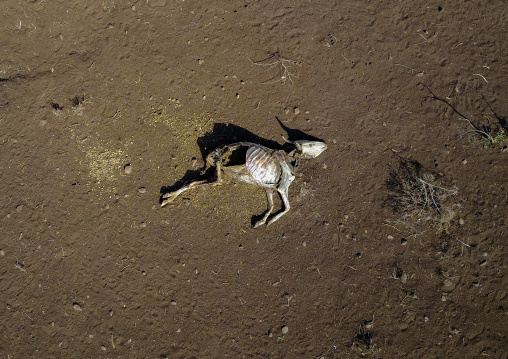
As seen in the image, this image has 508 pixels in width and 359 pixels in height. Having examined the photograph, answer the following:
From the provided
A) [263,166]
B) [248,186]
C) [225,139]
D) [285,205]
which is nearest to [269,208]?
[285,205]

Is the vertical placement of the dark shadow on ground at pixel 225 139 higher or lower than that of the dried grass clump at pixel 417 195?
higher

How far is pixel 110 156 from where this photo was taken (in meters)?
5.15

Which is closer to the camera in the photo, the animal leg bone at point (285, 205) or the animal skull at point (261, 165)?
the animal skull at point (261, 165)

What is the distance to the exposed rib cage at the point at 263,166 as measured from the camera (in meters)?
4.61

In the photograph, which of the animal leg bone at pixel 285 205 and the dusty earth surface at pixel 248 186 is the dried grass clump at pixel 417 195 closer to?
the dusty earth surface at pixel 248 186

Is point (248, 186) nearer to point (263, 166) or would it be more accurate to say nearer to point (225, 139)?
point (263, 166)

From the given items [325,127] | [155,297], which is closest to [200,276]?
[155,297]

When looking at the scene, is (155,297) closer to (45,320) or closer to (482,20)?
(45,320)

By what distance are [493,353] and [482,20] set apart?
5299 mm

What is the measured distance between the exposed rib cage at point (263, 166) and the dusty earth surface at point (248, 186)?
0.48 meters

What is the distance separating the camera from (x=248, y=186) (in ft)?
16.7

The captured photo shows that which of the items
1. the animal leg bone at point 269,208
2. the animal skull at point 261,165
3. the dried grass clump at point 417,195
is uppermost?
the animal skull at point 261,165

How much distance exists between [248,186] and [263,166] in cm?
61

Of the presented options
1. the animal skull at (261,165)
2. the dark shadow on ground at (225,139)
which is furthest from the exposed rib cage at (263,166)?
the dark shadow on ground at (225,139)
